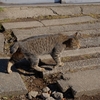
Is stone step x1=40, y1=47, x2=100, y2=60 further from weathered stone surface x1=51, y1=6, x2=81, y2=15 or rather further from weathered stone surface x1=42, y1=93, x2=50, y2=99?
weathered stone surface x1=51, y1=6, x2=81, y2=15

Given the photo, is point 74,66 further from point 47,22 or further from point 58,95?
point 47,22

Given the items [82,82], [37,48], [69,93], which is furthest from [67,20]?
[69,93]

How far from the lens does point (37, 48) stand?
448 cm

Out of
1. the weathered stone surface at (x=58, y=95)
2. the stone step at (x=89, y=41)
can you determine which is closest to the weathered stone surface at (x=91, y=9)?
the stone step at (x=89, y=41)

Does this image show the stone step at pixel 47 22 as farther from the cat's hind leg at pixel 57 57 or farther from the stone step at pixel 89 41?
the cat's hind leg at pixel 57 57

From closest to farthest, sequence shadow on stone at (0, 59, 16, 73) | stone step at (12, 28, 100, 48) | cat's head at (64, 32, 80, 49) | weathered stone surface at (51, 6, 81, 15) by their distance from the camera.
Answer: shadow on stone at (0, 59, 16, 73)
cat's head at (64, 32, 80, 49)
stone step at (12, 28, 100, 48)
weathered stone surface at (51, 6, 81, 15)

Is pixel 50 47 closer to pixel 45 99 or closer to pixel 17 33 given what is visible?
pixel 45 99

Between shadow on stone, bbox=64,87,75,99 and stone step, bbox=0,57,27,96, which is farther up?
stone step, bbox=0,57,27,96

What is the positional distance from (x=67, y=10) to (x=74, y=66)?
3071 millimetres

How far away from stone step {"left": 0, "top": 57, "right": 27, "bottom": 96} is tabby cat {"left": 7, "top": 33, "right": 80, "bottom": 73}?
120 millimetres

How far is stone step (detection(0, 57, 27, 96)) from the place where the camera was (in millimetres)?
4039

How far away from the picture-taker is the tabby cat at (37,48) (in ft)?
14.4

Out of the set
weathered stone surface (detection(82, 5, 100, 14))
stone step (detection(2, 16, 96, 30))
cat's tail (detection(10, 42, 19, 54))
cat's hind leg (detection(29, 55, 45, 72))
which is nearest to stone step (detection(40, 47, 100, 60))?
cat's hind leg (detection(29, 55, 45, 72))

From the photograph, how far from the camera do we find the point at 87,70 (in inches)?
181
